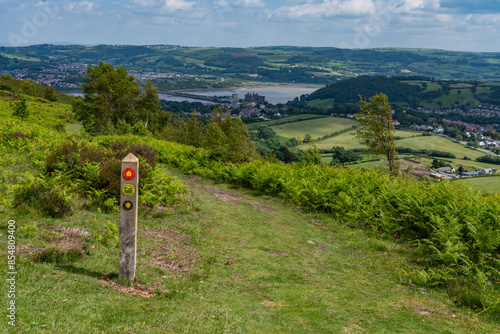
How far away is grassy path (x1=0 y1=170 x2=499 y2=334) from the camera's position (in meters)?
4.93

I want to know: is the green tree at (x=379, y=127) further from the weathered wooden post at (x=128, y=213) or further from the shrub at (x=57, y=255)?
the shrub at (x=57, y=255)

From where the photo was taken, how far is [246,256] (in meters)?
8.77

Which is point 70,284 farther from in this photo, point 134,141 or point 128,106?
point 128,106

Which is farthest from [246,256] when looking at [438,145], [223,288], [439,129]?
[439,129]

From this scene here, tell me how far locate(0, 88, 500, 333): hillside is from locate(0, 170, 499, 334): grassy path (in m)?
0.03

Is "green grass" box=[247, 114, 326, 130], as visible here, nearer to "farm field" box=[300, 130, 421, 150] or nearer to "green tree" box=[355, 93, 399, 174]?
"farm field" box=[300, 130, 421, 150]

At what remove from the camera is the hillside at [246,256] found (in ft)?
17.6

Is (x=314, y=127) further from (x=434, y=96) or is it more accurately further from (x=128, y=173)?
(x=128, y=173)

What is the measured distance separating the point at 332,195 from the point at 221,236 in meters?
6.49

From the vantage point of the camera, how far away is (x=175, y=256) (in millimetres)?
7902

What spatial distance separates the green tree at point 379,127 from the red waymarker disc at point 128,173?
75.5ft

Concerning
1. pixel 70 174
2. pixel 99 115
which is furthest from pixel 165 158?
pixel 99 115

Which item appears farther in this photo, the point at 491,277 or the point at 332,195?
the point at 332,195

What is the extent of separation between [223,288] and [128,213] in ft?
7.33
